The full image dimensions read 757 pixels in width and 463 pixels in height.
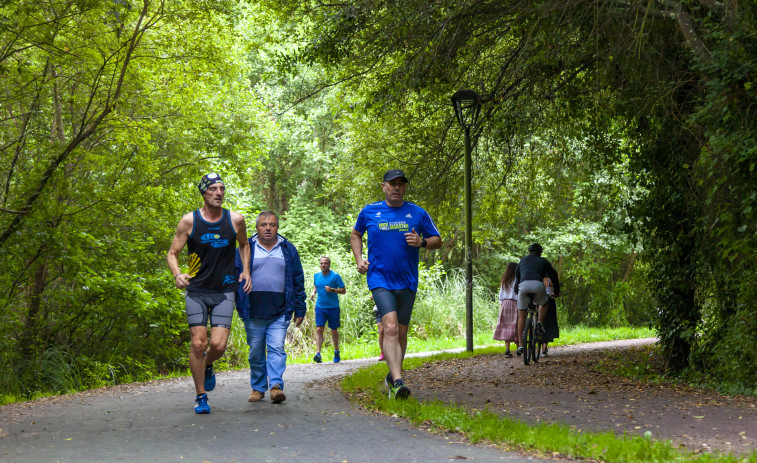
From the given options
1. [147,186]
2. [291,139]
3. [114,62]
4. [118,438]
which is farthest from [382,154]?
[291,139]

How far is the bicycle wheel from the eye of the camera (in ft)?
39.8

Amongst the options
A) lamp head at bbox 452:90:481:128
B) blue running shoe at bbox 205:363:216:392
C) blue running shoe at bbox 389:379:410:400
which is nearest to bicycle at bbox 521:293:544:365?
lamp head at bbox 452:90:481:128

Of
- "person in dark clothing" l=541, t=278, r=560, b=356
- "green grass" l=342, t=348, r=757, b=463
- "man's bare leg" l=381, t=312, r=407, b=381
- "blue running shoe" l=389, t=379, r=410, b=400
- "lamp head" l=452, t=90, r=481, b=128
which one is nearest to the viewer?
"green grass" l=342, t=348, r=757, b=463

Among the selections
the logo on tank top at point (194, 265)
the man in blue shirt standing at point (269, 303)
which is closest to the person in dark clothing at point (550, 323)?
the man in blue shirt standing at point (269, 303)

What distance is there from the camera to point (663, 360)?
35.5 ft

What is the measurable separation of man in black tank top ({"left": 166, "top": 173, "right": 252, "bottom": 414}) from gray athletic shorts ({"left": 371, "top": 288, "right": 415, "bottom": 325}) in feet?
4.72

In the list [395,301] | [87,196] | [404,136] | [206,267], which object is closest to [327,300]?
[404,136]

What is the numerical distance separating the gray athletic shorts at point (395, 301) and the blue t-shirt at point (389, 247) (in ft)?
0.17

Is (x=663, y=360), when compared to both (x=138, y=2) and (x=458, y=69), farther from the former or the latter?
(x=138, y=2)

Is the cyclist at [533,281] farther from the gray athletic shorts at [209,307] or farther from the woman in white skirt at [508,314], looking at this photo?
the gray athletic shorts at [209,307]

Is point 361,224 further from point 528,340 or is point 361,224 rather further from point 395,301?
point 528,340

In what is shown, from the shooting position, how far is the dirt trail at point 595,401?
231 inches

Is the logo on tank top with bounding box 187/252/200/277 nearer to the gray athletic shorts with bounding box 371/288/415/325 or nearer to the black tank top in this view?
the black tank top

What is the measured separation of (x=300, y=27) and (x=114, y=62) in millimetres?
3159
